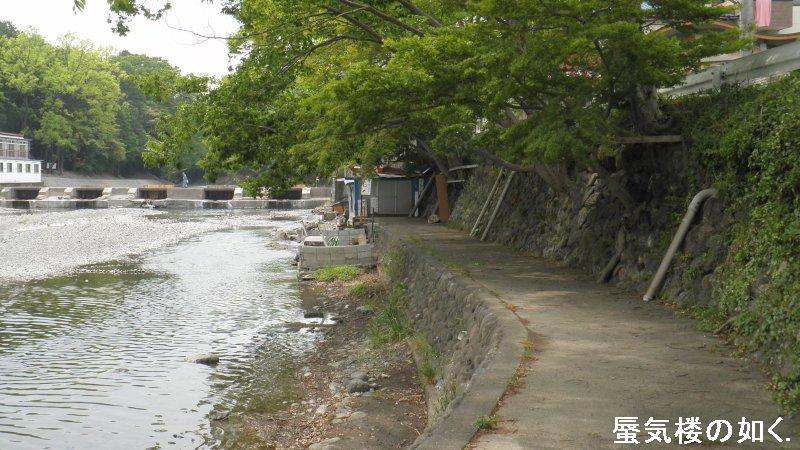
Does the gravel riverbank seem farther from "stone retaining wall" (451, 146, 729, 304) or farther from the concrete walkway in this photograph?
the concrete walkway

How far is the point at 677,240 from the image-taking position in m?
10.1

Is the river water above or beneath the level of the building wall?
beneath

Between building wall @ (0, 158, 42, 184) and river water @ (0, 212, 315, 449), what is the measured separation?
56492 mm

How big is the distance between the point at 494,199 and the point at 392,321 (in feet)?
30.1

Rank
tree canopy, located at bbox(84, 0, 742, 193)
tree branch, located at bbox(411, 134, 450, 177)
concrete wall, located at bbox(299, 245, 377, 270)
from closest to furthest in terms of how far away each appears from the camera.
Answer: tree canopy, located at bbox(84, 0, 742, 193), concrete wall, located at bbox(299, 245, 377, 270), tree branch, located at bbox(411, 134, 450, 177)

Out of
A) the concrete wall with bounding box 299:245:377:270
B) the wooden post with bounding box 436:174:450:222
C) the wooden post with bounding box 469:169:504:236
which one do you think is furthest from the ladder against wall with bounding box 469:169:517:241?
the wooden post with bounding box 436:174:450:222

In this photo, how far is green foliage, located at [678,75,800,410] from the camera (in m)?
6.66

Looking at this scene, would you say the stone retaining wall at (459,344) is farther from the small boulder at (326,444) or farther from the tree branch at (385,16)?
the tree branch at (385,16)

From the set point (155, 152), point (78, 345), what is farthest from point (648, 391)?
point (155, 152)

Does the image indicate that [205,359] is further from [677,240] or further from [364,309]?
[677,240]

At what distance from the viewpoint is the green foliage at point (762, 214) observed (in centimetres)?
666

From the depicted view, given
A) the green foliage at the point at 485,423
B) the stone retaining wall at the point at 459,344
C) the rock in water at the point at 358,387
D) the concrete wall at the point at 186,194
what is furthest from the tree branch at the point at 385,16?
the concrete wall at the point at 186,194

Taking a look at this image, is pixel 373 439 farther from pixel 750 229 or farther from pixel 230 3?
pixel 230 3

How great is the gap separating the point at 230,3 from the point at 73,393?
9.71 m
